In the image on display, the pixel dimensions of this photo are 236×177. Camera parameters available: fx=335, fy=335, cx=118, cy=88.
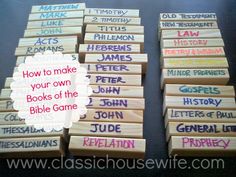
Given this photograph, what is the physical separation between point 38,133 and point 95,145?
20cm

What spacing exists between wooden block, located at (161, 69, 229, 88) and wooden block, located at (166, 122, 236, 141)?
7.6 inches

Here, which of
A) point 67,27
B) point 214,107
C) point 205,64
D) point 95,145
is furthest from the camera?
point 67,27

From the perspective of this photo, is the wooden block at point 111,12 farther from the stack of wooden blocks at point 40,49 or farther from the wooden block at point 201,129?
the wooden block at point 201,129

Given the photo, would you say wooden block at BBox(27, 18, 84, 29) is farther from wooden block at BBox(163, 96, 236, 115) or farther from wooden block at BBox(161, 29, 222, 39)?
wooden block at BBox(163, 96, 236, 115)

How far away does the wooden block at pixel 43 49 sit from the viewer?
135cm

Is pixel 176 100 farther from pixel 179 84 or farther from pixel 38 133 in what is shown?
pixel 38 133

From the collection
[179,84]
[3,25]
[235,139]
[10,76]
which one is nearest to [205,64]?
[179,84]

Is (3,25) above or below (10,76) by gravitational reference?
above

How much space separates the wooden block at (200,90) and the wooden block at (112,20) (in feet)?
1.29

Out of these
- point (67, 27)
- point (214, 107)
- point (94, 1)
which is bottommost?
point (214, 107)

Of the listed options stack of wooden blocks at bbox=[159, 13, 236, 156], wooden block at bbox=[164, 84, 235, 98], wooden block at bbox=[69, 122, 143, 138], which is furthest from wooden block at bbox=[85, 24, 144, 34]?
wooden block at bbox=[69, 122, 143, 138]

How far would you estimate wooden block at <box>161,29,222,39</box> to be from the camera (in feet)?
4.64

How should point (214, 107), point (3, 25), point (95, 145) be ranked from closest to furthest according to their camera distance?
1. point (95, 145)
2. point (214, 107)
3. point (3, 25)

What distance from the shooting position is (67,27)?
1.45 m
